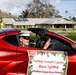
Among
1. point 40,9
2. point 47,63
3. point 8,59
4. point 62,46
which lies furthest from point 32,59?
point 40,9

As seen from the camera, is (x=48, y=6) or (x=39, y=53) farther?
(x=48, y=6)

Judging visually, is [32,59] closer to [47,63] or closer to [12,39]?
A: [47,63]

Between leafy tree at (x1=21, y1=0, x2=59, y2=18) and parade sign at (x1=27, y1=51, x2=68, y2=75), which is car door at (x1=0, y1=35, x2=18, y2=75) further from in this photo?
leafy tree at (x1=21, y1=0, x2=59, y2=18)

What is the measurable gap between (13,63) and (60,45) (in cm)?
96

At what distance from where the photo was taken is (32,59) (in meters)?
4.84

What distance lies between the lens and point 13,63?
15.6 ft

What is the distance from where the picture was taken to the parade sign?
4855mm

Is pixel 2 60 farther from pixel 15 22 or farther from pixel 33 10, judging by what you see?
pixel 33 10

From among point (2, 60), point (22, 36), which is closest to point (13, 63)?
point (2, 60)

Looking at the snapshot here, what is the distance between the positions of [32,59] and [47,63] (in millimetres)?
266

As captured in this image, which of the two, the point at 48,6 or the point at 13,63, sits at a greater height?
the point at 13,63

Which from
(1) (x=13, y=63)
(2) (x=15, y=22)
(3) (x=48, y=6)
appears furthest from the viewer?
(3) (x=48, y=6)

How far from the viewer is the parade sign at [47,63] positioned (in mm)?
4855

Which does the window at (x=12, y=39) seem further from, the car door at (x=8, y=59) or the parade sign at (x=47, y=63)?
the parade sign at (x=47, y=63)
